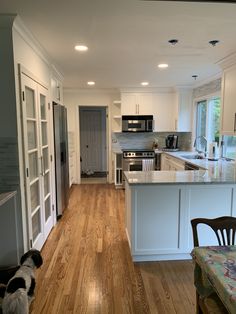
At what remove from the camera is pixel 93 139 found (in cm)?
778

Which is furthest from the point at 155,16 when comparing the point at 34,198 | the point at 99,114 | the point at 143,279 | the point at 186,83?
the point at 99,114

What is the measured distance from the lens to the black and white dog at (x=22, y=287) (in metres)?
1.69

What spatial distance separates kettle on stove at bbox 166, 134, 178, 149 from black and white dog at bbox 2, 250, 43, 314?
4.57 m

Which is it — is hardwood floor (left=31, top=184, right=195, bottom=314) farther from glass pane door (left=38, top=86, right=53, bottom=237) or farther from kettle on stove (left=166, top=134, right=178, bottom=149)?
kettle on stove (left=166, top=134, right=178, bottom=149)

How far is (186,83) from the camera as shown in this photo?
17.3 feet

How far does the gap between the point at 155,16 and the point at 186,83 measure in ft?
11.5

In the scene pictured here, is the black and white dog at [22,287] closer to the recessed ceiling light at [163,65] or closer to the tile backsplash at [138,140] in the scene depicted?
the recessed ceiling light at [163,65]

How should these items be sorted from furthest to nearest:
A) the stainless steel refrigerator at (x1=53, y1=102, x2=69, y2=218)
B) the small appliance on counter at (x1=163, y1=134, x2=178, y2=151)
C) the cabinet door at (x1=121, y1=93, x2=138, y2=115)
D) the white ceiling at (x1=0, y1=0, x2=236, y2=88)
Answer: the small appliance on counter at (x1=163, y1=134, x2=178, y2=151) < the cabinet door at (x1=121, y1=93, x2=138, y2=115) < the stainless steel refrigerator at (x1=53, y1=102, x2=69, y2=218) < the white ceiling at (x1=0, y1=0, x2=236, y2=88)

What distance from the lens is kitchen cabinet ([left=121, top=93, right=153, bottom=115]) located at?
5.82 m

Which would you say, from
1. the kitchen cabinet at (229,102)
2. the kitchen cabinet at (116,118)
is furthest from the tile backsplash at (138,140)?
the kitchen cabinet at (229,102)

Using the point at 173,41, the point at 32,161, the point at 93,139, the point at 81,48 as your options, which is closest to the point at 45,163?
the point at 32,161

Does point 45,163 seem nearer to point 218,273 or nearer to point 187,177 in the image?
point 187,177

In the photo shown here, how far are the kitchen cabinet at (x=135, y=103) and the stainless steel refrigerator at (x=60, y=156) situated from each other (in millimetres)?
1926

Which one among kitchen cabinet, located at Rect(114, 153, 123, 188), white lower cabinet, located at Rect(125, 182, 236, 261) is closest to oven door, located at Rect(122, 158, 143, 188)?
kitchen cabinet, located at Rect(114, 153, 123, 188)
